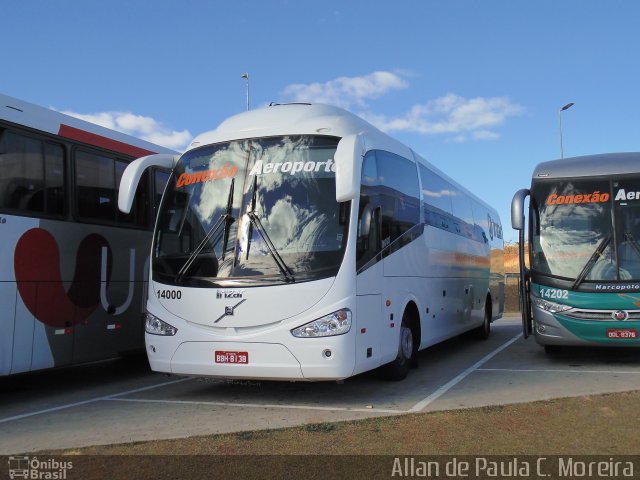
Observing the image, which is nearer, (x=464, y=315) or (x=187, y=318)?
(x=187, y=318)

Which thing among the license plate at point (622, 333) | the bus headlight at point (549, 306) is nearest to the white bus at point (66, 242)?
the bus headlight at point (549, 306)

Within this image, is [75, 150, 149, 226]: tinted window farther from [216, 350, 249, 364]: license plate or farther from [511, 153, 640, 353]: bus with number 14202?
[511, 153, 640, 353]: bus with number 14202

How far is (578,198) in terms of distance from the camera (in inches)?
429

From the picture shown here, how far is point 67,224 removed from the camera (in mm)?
8867

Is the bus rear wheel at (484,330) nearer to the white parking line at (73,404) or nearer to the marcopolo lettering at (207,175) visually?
the white parking line at (73,404)

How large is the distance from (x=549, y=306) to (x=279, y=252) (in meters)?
5.44

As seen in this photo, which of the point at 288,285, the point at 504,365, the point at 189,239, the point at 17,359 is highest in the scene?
the point at 189,239

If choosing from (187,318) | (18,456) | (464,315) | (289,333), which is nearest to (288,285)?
(289,333)

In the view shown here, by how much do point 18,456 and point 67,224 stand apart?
154 inches

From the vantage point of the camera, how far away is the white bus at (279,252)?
729 cm

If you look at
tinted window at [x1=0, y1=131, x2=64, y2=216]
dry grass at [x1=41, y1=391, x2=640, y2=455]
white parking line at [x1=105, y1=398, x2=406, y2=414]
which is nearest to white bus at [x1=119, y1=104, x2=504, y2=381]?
white parking line at [x1=105, y1=398, x2=406, y2=414]

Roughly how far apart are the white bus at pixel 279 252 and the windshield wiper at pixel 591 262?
3212 mm

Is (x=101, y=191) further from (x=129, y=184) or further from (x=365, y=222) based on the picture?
(x=365, y=222)

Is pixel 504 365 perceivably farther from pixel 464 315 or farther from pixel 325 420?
pixel 325 420
